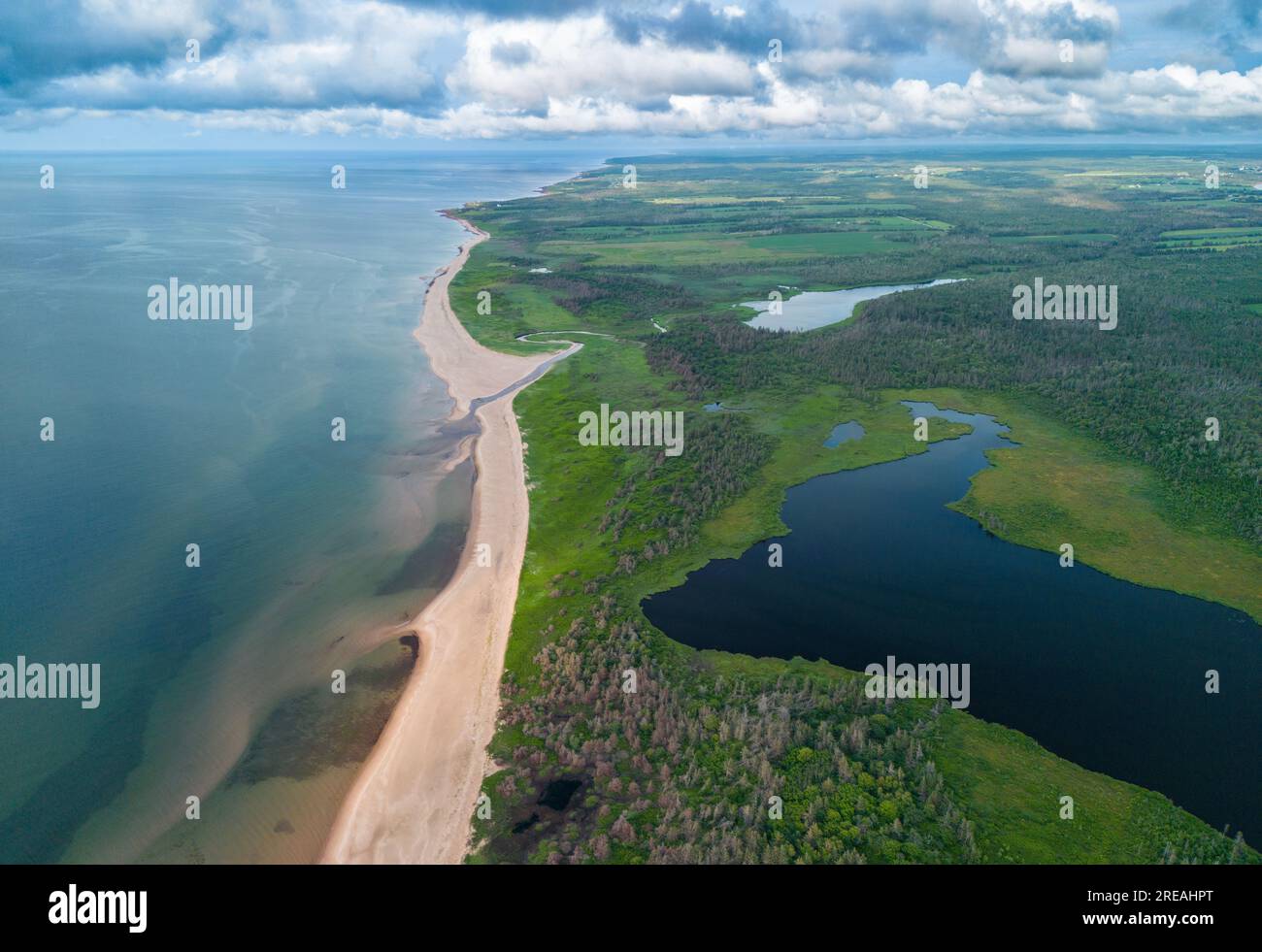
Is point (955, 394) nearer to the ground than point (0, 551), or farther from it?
farther from it

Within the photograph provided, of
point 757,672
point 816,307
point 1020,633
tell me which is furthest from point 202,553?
point 816,307

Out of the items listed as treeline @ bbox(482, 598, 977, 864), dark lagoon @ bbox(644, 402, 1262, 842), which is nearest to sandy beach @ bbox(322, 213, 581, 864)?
treeline @ bbox(482, 598, 977, 864)

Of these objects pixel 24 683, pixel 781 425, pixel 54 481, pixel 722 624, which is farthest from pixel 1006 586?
pixel 54 481

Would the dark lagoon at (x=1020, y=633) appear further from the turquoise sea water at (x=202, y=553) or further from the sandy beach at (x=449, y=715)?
the turquoise sea water at (x=202, y=553)

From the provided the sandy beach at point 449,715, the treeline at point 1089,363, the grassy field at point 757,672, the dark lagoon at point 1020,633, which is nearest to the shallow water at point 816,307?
the treeline at point 1089,363

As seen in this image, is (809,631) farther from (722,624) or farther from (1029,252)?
(1029,252)

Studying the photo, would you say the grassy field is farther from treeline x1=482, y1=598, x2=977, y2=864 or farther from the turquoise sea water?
the turquoise sea water

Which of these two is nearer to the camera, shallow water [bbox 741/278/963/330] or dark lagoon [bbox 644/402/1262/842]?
dark lagoon [bbox 644/402/1262/842]
